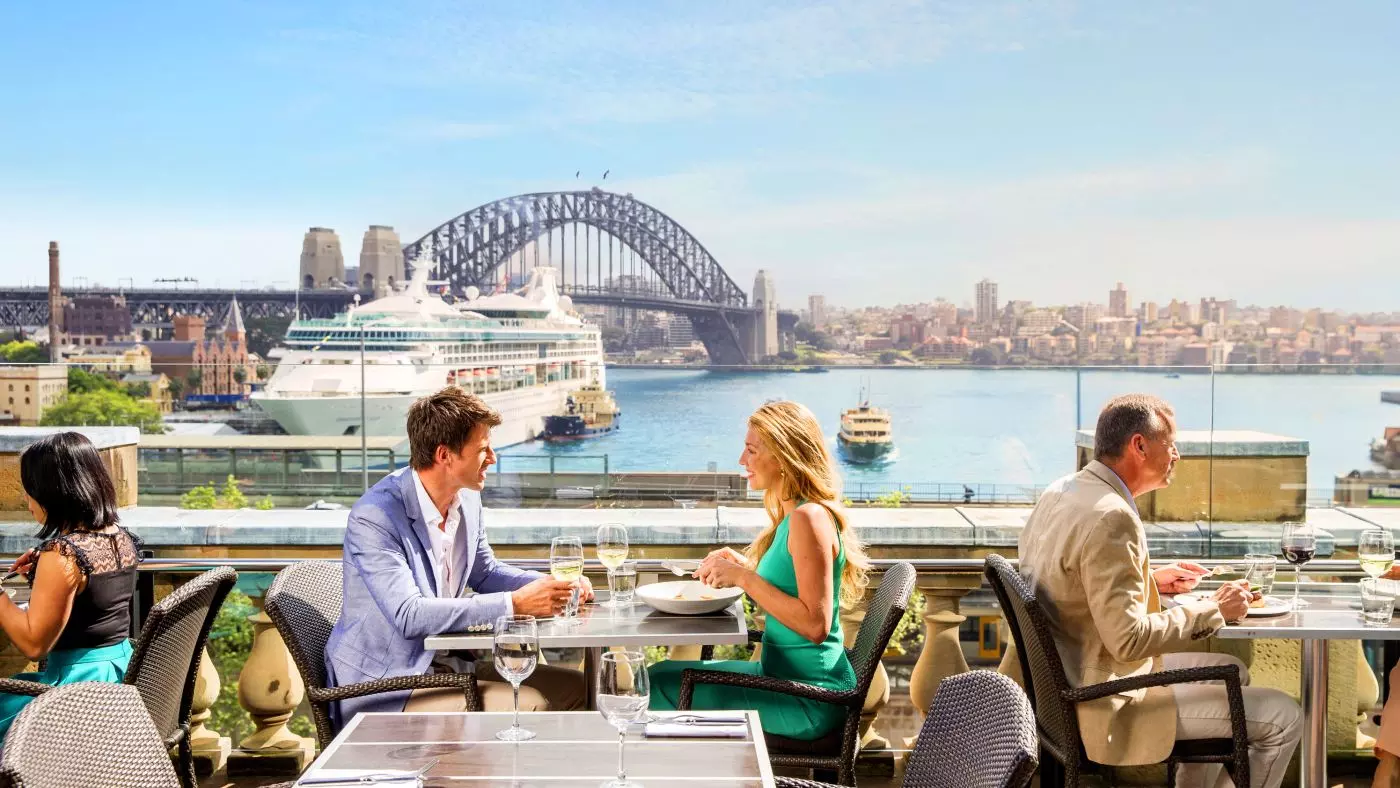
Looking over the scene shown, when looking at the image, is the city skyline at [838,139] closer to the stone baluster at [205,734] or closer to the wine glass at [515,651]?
the stone baluster at [205,734]

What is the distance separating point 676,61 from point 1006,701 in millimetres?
46123

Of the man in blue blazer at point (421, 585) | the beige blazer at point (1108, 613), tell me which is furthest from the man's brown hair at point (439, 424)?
the beige blazer at point (1108, 613)

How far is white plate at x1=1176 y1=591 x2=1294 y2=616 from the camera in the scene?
2117 millimetres

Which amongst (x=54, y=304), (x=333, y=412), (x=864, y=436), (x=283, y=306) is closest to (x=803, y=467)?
(x=333, y=412)

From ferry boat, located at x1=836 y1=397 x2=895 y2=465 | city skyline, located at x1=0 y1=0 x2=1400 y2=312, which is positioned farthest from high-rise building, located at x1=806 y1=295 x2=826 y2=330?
ferry boat, located at x1=836 y1=397 x2=895 y2=465

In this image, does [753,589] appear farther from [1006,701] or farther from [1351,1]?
[1351,1]

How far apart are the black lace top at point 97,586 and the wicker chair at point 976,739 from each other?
52.3 inches

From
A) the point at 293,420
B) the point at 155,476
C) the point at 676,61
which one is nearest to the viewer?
the point at 155,476

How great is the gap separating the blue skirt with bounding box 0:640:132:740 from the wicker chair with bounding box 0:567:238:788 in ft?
0.14

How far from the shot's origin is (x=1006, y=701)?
123cm

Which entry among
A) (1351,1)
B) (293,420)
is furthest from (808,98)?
(293,420)

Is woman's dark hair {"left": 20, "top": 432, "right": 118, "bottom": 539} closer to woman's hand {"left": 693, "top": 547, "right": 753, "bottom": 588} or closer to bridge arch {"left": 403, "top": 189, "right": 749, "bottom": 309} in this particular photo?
woman's hand {"left": 693, "top": 547, "right": 753, "bottom": 588}

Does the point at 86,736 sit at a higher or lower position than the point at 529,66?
lower

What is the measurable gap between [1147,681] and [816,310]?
39.5 m
